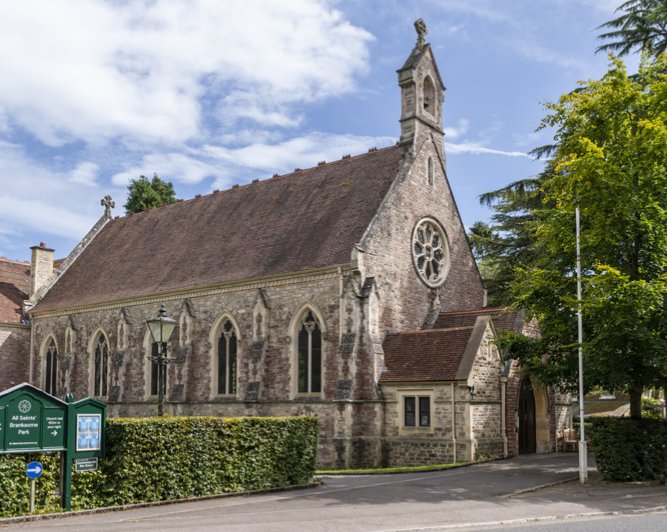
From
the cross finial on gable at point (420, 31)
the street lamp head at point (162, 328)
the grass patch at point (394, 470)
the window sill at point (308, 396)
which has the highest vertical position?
the cross finial on gable at point (420, 31)

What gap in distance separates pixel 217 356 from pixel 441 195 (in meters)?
11.6

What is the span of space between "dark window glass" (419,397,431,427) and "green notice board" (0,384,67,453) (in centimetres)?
1359

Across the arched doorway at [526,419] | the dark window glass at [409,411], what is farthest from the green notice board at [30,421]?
the arched doorway at [526,419]

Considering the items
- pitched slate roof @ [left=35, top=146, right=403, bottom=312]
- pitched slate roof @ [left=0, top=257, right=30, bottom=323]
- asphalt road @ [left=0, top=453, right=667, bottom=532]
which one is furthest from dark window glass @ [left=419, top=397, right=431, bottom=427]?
pitched slate roof @ [left=0, top=257, right=30, bottom=323]

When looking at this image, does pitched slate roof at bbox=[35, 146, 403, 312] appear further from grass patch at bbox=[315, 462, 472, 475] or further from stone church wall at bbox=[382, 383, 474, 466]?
grass patch at bbox=[315, 462, 472, 475]

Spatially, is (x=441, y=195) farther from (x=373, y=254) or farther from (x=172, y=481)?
(x=172, y=481)

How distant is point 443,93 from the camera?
108ft

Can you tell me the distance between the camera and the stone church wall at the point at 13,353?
39719 millimetres

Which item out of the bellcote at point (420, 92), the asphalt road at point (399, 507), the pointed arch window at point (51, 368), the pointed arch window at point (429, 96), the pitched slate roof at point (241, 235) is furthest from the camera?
the pointed arch window at point (51, 368)

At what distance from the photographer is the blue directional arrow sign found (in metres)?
14.1

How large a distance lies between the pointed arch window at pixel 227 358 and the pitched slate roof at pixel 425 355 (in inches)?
270

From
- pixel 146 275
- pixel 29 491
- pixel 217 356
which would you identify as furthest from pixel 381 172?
pixel 29 491

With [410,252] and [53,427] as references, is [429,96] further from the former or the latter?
[53,427]

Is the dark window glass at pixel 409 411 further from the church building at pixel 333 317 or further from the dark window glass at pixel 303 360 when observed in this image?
the dark window glass at pixel 303 360
